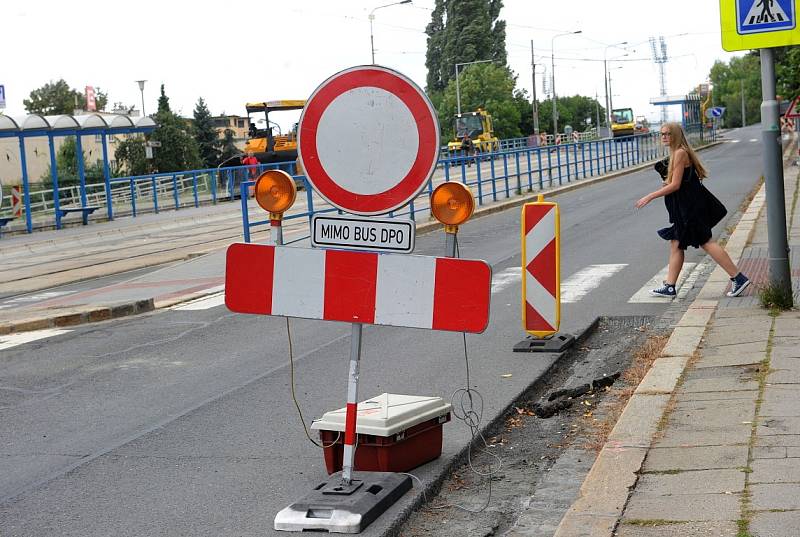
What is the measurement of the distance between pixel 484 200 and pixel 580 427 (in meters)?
22.2

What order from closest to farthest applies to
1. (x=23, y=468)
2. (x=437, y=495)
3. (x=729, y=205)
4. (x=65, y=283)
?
(x=437, y=495)
(x=23, y=468)
(x=65, y=283)
(x=729, y=205)

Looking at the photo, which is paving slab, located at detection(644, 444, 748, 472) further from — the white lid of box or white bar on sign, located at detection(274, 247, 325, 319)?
white bar on sign, located at detection(274, 247, 325, 319)

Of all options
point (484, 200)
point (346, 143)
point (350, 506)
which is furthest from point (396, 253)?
point (484, 200)

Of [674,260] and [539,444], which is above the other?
[674,260]

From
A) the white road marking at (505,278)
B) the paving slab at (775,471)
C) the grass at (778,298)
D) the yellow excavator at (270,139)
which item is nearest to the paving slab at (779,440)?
the paving slab at (775,471)

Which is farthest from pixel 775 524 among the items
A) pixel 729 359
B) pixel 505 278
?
pixel 505 278

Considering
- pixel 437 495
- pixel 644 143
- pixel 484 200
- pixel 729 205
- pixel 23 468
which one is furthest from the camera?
pixel 644 143

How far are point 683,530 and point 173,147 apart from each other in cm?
6370

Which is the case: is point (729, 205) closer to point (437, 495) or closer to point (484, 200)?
point (484, 200)

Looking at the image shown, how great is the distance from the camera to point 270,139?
155 ft

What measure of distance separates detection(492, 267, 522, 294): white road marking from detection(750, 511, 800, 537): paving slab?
8162 millimetres

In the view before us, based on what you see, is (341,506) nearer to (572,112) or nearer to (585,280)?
(585,280)

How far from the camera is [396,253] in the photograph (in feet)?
15.4

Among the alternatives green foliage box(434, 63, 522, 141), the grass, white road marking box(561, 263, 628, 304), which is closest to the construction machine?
green foliage box(434, 63, 522, 141)
